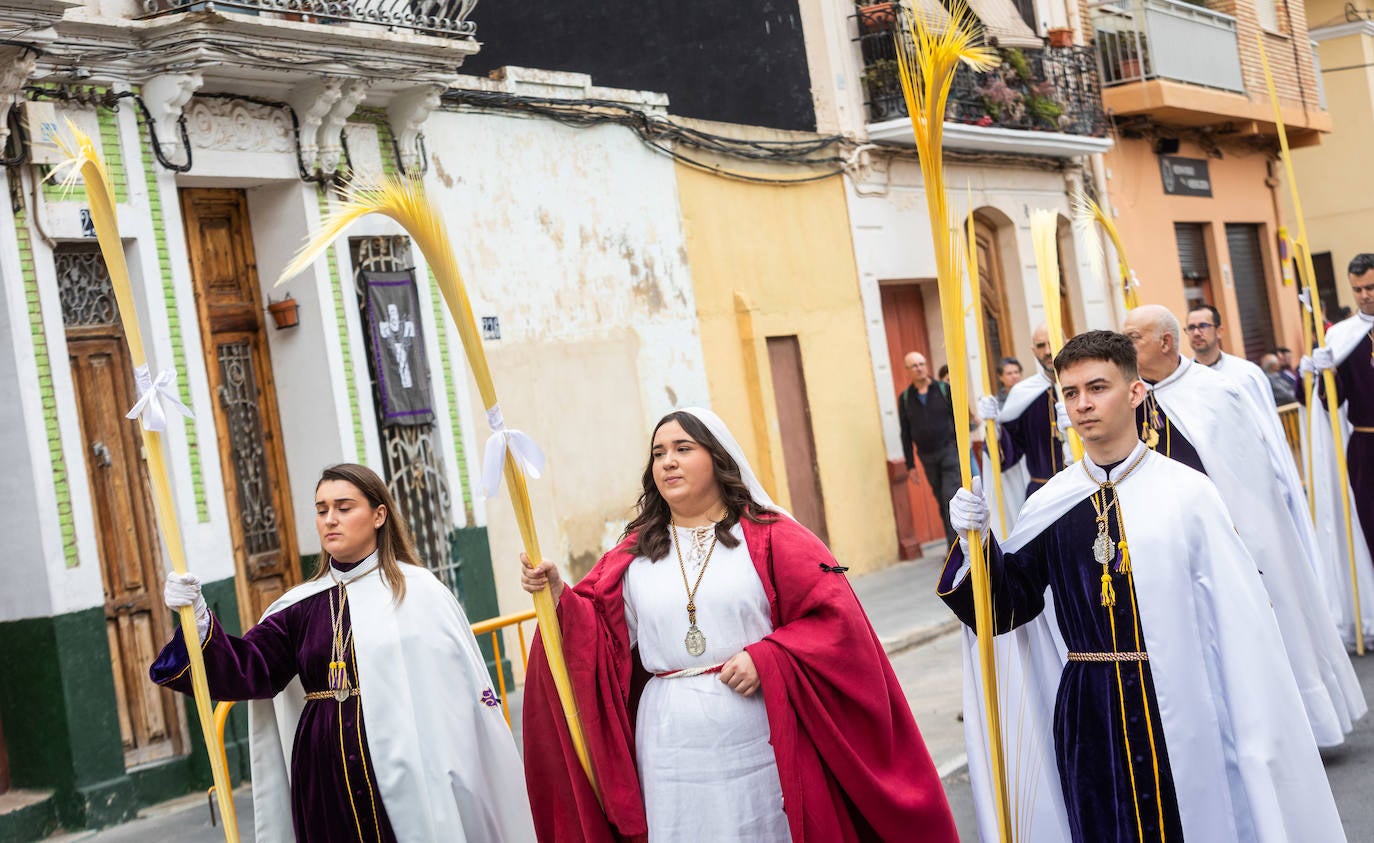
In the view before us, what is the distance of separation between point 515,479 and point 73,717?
459 cm

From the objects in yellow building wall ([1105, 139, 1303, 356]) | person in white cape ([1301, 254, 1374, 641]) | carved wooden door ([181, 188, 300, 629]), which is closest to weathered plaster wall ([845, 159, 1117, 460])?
yellow building wall ([1105, 139, 1303, 356])

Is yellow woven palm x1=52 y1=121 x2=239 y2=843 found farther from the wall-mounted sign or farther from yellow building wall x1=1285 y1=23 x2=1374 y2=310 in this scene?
yellow building wall x1=1285 y1=23 x2=1374 y2=310

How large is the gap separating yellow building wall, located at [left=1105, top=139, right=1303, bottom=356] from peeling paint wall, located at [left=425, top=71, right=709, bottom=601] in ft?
25.8

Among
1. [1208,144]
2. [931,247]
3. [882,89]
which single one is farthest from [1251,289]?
[882,89]

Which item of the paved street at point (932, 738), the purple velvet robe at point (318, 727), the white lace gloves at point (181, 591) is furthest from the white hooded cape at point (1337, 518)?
the white lace gloves at point (181, 591)

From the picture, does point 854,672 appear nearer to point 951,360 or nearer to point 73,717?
point 951,360

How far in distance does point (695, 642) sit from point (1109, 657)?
3.76ft

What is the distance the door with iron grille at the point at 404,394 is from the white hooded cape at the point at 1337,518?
5.47 m

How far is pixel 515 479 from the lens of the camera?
4551 mm

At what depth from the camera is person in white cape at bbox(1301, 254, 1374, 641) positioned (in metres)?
8.81

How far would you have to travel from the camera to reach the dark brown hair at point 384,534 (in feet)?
16.1

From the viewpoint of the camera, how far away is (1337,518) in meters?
9.23

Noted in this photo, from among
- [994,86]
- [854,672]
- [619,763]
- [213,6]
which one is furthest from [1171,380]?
[994,86]

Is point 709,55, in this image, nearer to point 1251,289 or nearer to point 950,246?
point 1251,289
